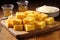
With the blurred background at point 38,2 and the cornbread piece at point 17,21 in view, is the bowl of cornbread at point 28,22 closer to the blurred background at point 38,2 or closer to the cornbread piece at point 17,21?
the cornbread piece at point 17,21

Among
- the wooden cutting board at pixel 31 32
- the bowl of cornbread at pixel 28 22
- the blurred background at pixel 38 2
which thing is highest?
the blurred background at pixel 38 2

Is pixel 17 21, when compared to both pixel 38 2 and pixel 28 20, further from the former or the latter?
pixel 38 2

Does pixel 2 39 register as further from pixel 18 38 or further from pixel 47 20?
pixel 47 20

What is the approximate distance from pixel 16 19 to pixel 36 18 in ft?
0.40

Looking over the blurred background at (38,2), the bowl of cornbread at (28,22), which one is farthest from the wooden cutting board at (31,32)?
the blurred background at (38,2)

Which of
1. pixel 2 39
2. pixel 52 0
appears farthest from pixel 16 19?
pixel 52 0

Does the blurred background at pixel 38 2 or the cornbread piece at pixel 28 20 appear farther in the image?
the blurred background at pixel 38 2

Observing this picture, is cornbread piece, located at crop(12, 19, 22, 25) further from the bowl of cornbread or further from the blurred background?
the blurred background

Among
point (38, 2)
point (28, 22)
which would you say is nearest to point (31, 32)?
point (28, 22)

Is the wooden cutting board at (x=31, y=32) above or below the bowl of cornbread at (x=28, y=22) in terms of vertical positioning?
below

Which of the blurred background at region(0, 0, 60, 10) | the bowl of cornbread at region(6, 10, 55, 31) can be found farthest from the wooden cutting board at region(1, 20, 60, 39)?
the blurred background at region(0, 0, 60, 10)

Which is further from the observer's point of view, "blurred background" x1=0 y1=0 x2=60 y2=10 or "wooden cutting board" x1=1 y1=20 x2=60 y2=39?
"blurred background" x1=0 y1=0 x2=60 y2=10

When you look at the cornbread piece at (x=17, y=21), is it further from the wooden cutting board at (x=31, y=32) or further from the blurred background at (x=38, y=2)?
the blurred background at (x=38, y=2)

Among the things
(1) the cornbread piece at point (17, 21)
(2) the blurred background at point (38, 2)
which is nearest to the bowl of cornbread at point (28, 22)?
(1) the cornbread piece at point (17, 21)
